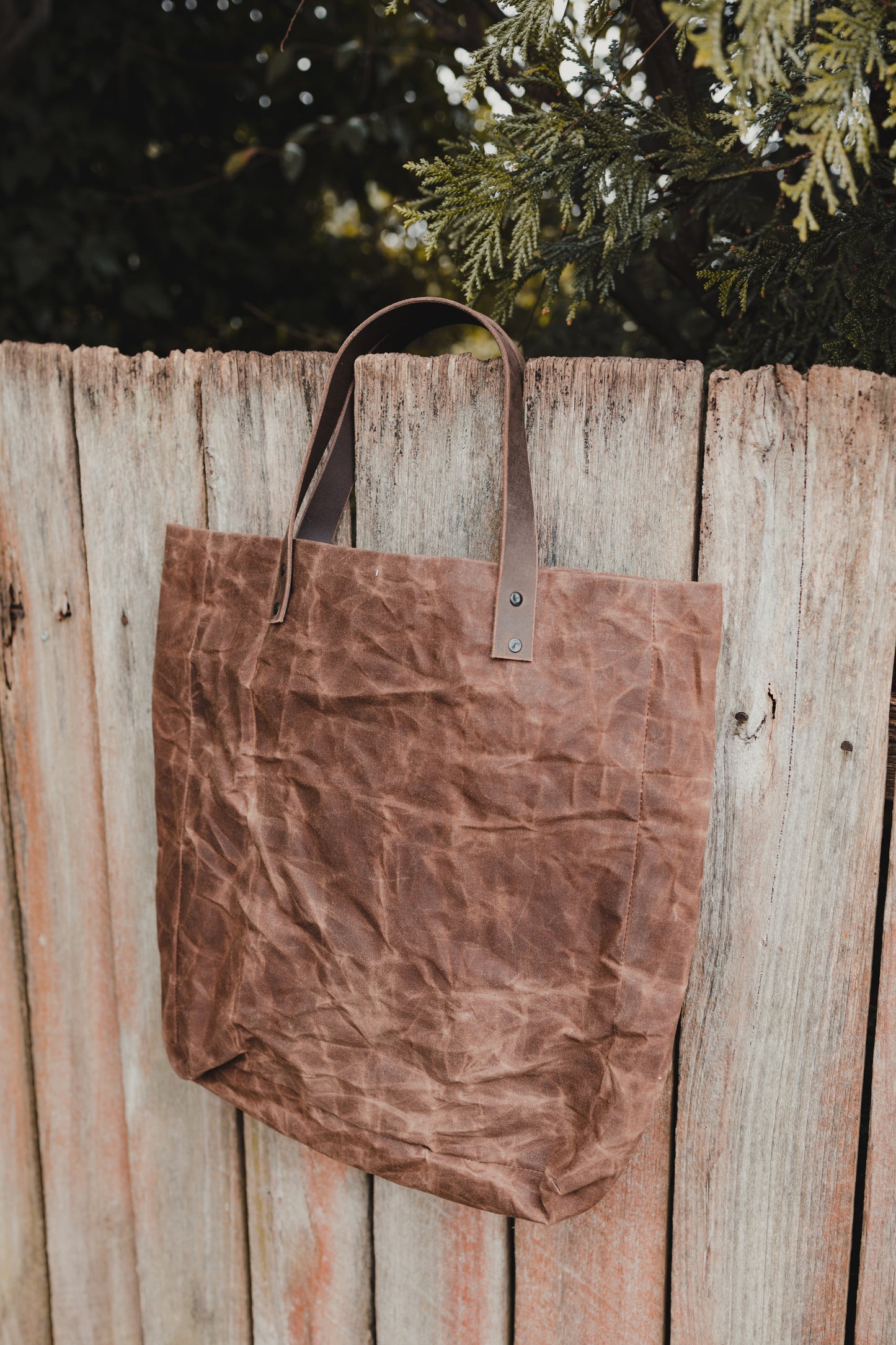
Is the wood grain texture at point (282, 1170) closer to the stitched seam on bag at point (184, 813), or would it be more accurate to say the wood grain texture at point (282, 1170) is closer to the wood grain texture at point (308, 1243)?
the wood grain texture at point (308, 1243)

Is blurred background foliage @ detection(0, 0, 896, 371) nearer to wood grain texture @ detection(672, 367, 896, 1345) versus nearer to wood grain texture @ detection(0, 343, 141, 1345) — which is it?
wood grain texture @ detection(672, 367, 896, 1345)

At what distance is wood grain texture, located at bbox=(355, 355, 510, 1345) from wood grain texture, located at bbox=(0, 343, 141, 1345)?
0.50m

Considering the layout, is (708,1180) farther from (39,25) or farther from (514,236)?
(39,25)

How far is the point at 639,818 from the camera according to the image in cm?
80

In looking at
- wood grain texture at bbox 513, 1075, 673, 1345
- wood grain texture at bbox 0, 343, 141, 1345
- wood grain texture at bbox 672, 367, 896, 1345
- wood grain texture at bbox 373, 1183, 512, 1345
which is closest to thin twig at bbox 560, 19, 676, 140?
wood grain texture at bbox 672, 367, 896, 1345

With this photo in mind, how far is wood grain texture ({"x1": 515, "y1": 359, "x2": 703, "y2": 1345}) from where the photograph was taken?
0.86m

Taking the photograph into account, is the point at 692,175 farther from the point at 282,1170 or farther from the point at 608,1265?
the point at 282,1170

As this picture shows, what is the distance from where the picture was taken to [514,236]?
94 centimetres

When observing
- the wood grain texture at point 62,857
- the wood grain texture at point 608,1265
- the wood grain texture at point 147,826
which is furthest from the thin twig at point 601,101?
the wood grain texture at point 608,1265

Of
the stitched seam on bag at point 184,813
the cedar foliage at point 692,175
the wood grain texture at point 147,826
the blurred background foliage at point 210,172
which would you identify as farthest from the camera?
the blurred background foliage at point 210,172

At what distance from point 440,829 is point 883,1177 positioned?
66 centimetres

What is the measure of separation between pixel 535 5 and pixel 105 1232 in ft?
6.10

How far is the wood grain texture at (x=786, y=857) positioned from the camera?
2.70 feet

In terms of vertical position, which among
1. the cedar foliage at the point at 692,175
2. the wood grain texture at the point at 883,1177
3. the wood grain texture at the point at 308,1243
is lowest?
the wood grain texture at the point at 308,1243
